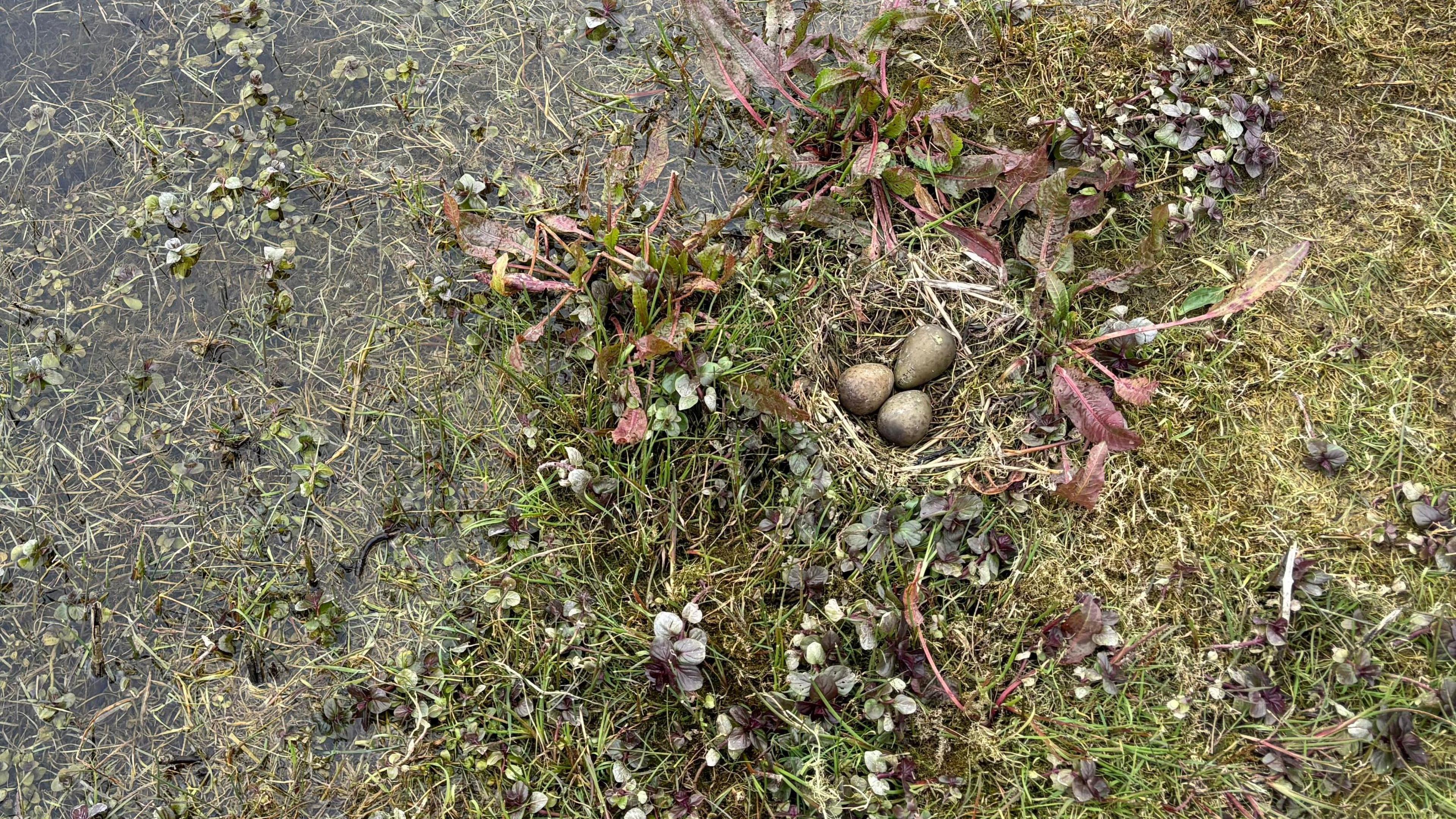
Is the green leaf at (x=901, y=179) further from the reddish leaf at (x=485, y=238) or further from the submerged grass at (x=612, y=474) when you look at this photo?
the reddish leaf at (x=485, y=238)

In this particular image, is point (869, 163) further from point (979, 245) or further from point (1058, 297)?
point (1058, 297)

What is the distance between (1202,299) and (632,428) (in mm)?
1727

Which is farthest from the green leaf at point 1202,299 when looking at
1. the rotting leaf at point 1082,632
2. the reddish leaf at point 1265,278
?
the rotting leaf at point 1082,632

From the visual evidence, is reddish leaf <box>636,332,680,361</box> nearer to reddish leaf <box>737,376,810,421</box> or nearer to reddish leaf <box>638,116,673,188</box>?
reddish leaf <box>737,376,810,421</box>

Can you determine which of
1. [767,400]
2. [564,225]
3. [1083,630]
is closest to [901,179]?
[767,400]

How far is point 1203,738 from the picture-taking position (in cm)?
224

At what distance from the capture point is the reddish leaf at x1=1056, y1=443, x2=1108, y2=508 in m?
2.33

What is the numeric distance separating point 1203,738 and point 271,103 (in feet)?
11.2

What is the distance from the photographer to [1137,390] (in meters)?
2.39

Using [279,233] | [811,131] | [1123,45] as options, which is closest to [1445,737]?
[1123,45]

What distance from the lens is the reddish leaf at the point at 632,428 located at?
2.36 m

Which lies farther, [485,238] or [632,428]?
[485,238]

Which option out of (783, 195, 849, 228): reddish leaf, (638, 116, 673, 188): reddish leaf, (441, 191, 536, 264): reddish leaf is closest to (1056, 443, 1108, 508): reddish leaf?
(783, 195, 849, 228): reddish leaf

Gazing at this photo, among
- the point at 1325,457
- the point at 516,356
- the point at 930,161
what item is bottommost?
the point at 1325,457
